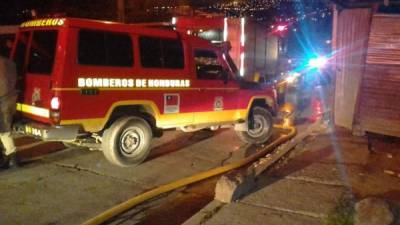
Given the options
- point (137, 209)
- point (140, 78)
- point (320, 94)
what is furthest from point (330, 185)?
point (320, 94)

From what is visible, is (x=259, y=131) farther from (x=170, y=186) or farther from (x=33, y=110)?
(x=33, y=110)

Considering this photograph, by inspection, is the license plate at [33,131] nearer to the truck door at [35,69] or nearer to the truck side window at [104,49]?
the truck door at [35,69]

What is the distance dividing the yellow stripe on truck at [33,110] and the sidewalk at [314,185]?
2.76m

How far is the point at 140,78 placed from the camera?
718 centimetres

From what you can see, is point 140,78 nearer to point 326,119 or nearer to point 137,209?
point 137,209

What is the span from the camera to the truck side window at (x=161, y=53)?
23.9ft

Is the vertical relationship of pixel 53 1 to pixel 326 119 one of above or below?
above

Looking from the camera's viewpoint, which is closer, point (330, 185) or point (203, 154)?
point (330, 185)

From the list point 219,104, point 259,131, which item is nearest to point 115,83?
point 219,104

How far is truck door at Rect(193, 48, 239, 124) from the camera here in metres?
8.23

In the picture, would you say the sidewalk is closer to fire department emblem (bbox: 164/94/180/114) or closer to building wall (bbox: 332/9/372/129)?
building wall (bbox: 332/9/372/129)

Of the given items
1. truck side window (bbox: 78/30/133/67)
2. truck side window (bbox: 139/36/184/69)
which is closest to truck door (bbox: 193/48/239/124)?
truck side window (bbox: 139/36/184/69)

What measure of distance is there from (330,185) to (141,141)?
3.02m

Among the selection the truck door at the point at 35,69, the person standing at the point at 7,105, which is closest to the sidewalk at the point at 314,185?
the truck door at the point at 35,69
